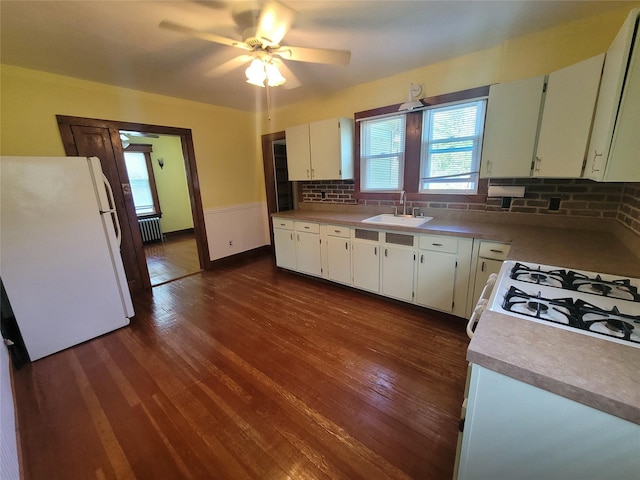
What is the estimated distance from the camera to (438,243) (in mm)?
2367

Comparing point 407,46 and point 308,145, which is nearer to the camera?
point 407,46

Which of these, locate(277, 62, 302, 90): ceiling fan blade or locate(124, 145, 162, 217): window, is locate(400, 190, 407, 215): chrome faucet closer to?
locate(277, 62, 302, 90): ceiling fan blade

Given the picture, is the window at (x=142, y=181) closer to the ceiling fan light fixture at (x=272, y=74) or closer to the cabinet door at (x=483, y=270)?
the ceiling fan light fixture at (x=272, y=74)

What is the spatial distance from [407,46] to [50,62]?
314cm

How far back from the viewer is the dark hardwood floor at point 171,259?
3959 millimetres

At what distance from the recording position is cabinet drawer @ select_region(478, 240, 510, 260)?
2.06m

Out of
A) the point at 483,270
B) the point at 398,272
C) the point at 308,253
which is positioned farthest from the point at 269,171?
the point at 483,270

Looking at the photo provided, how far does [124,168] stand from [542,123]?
166 inches

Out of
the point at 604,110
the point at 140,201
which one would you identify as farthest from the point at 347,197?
the point at 140,201

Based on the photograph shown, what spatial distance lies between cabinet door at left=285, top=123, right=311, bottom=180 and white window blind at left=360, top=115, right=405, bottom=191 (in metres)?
0.72

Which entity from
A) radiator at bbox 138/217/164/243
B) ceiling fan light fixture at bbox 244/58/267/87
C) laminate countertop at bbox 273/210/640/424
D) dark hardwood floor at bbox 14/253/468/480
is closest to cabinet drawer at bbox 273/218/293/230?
dark hardwood floor at bbox 14/253/468/480

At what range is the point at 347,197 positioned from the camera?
358 centimetres

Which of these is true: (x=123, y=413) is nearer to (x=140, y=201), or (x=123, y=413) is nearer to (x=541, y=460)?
(x=541, y=460)

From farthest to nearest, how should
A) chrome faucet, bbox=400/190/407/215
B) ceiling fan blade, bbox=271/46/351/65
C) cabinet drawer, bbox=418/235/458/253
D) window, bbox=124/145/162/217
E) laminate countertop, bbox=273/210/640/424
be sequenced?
window, bbox=124/145/162/217 → chrome faucet, bbox=400/190/407/215 → cabinet drawer, bbox=418/235/458/253 → ceiling fan blade, bbox=271/46/351/65 → laminate countertop, bbox=273/210/640/424
